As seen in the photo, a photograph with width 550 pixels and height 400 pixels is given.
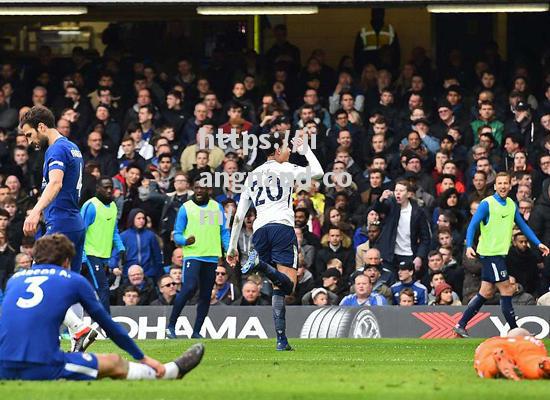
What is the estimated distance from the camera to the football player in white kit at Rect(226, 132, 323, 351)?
15.8 metres

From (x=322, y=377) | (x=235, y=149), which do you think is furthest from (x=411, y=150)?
(x=322, y=377)

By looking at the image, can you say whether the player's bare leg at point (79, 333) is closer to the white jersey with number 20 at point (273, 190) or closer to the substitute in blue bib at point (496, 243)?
the white jersey with number 20 at point (273, 190)

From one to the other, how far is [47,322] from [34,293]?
244 mm

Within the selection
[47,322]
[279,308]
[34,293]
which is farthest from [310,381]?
[279,308]

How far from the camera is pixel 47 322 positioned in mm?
10555

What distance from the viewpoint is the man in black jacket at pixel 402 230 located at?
22234 millimetres

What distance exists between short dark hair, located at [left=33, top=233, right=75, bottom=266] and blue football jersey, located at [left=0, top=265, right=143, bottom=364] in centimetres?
6

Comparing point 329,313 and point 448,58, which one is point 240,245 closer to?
point 329,313

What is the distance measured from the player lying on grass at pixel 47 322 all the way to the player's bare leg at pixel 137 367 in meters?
0.01

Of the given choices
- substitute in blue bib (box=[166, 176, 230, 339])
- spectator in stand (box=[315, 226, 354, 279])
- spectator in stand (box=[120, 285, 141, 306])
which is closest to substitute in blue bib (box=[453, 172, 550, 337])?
substitute in blue bib (box=[166, 176, 230, 339])

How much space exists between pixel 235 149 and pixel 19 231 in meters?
3.82

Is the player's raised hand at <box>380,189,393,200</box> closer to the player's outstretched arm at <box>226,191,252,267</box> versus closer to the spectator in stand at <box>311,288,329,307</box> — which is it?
the spectator in stand at <box>311,288,329,307</box>

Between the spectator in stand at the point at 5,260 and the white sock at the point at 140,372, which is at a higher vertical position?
the spectator in stand at the point at 5,260

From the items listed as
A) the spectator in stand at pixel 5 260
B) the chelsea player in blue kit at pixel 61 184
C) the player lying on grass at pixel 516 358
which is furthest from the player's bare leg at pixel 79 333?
the spectator in stand at pixel 5 260
